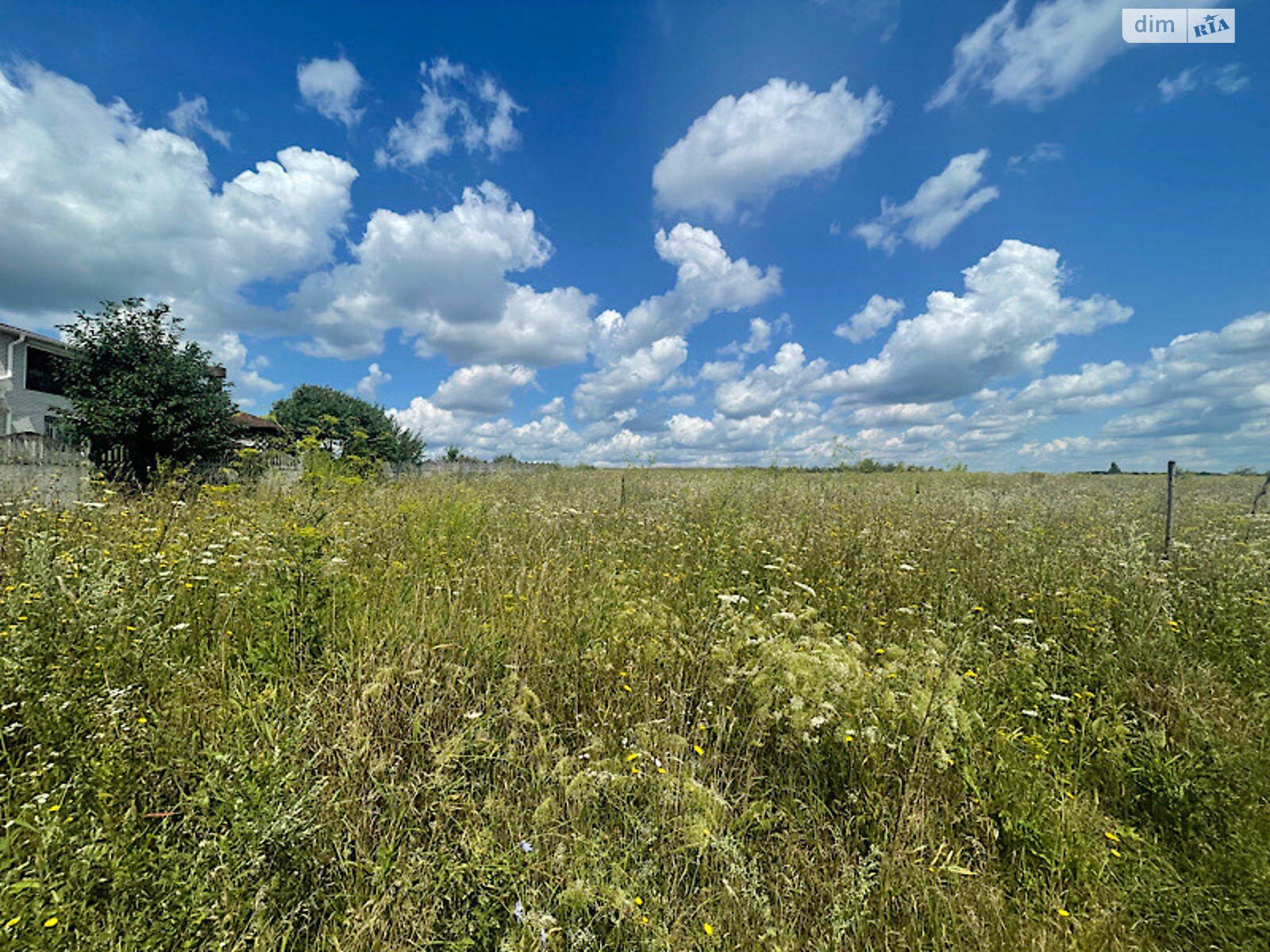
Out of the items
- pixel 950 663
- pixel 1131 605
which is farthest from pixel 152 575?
pixel 1131 605

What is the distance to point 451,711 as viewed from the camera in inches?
92.7

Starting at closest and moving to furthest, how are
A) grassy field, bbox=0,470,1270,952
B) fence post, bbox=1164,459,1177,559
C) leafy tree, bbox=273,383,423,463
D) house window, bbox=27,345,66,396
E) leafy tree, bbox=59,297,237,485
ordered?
grassy field, bbox=0,470,1270,952
fence post, bbox=1164,459,1177,559
leafy tree, bbox=59,297,237,485
house window, bbox=27,345,66,396
leafy tree, bbox=273,383,423,463

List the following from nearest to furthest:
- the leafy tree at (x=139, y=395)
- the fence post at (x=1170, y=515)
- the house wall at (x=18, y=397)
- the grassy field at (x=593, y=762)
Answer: the grassy field at (x=593, y=762) < the fence post at (x=1170, y=515) < the leafy tree at (x=139, y=395) < the house wall at (x=18, y=397)

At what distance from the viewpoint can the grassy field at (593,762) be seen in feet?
5.25

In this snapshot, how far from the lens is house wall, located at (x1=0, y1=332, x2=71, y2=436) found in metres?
18.4

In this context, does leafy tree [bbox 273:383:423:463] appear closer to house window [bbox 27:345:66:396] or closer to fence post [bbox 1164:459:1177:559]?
house window [bbox 27:345:66:396]

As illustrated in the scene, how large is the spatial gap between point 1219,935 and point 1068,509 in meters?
7.10

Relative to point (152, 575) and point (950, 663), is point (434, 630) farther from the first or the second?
point (950, 663)

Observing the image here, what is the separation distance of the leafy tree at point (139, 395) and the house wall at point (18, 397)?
25.3 ft

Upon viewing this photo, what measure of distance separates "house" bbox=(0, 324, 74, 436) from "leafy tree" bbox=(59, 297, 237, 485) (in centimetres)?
689

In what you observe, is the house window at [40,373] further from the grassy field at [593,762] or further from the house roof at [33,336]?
the grassy field at [593,762]

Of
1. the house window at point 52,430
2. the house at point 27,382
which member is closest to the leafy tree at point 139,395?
the house window at point 52,430

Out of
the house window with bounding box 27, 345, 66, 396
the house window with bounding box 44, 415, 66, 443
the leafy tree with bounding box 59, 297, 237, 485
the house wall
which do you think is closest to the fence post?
the leafy tree with bounding box 59, 297, 237, 485

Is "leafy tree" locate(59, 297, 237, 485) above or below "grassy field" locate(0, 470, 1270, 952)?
above
